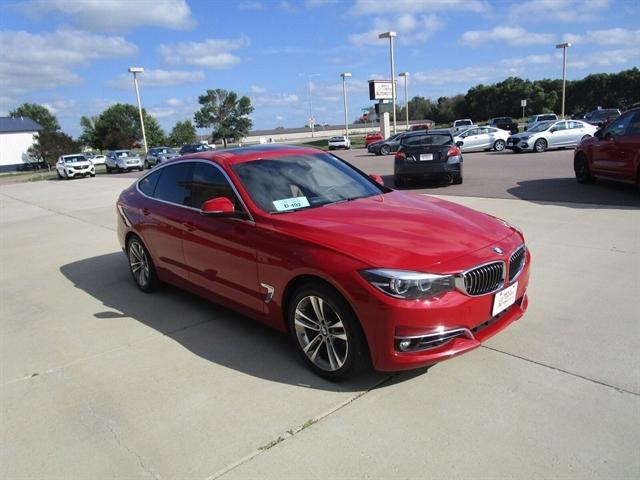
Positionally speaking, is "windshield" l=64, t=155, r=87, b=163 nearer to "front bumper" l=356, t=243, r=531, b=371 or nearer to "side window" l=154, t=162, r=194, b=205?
"side window" l=154, t=162, r=194, b=205

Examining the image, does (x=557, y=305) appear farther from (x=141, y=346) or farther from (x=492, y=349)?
(x=141, y=346)

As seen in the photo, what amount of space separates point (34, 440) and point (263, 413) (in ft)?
4.66

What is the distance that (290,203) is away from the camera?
4.08 meters

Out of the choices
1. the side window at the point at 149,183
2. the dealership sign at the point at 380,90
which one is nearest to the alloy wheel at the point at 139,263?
the side window at the point at 149,183

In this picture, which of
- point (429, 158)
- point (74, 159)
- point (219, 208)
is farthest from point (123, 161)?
point (219, 208)

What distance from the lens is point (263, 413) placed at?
3.19 m

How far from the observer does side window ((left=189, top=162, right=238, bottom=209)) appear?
429 cm

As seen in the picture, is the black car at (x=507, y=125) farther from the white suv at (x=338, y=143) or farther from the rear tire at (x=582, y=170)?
the rear tire at (x=582, y=170)

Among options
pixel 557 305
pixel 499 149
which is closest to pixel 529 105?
pixel 499 149

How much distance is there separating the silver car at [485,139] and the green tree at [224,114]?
73.9 metres

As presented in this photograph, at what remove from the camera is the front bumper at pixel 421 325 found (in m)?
3.02

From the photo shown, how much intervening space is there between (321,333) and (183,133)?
4332 inches

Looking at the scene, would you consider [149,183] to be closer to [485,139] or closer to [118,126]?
[485,139]

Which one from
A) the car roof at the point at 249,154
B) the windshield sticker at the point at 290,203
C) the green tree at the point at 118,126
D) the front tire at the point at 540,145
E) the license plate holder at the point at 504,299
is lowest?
the front tire at the point at 540,145
